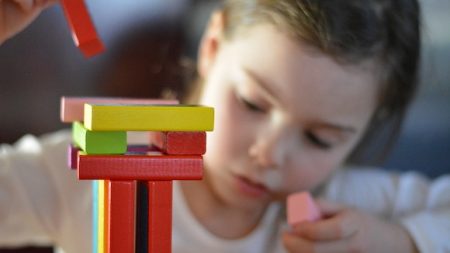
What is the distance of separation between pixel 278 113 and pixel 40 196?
0.29 m

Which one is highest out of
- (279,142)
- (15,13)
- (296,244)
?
(15,13)

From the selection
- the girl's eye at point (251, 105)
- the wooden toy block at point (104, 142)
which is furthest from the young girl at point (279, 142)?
the wooden toy block at point (104, 142)

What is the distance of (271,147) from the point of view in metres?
0.71

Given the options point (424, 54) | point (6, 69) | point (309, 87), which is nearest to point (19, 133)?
point (6, 69)

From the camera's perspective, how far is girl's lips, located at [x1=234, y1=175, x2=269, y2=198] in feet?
2.49

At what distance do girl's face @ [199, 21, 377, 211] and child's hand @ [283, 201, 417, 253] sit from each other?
0.22 feet

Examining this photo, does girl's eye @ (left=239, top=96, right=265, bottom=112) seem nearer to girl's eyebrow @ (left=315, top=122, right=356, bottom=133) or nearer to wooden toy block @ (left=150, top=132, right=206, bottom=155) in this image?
Answer: girl's eyebrow @ (left=315, top=122, right=356, bottom=133)

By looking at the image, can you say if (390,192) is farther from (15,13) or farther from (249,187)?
(15,13)

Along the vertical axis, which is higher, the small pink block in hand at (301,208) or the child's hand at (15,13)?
the child's hand at (15,13)

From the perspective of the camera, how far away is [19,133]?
37.3 inches

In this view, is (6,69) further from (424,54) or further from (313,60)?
(424,54)

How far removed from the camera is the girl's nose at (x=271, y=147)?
708 millimetres

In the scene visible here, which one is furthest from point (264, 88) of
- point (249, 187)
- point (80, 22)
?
point (80, 22)

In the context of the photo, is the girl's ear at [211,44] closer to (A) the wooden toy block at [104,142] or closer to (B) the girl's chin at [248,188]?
(B) the girl's chin at [248,188]
